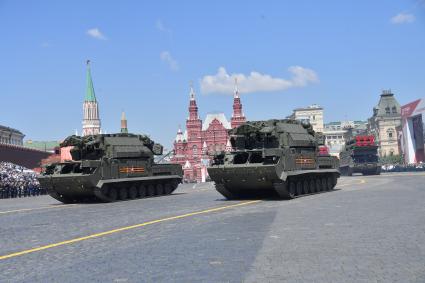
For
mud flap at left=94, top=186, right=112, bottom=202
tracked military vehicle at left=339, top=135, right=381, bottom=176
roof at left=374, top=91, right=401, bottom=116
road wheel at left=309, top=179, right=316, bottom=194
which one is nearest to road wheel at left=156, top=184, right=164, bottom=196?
mud flap at left=94, top=186, right=112, bottom=202

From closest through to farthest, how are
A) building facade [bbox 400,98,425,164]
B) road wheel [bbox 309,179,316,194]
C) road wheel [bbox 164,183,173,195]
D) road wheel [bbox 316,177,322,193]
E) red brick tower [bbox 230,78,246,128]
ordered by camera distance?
Result: road wheel [bbox 309,179,316,194]
road wheel [bbox 316,177,322,193]
road wheel [bbox 164,183,173,195]
building facade [bbox 400,98,425,164]
red brick tower [bbox 230,78,246,128]

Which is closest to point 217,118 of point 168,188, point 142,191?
point 168,188

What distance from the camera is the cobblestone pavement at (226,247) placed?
8.20m

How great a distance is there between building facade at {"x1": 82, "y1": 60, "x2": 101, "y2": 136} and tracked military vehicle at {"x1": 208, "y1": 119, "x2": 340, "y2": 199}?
5928 inches

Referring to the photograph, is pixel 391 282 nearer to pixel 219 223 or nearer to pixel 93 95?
pixel 219 223

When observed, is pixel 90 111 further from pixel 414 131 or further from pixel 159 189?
pixel 159 189

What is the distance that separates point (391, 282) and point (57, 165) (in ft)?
71.6

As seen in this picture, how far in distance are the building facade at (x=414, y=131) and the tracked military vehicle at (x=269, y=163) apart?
76266 millimetres

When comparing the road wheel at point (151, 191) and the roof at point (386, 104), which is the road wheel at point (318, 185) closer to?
the road wheel at point (151, 191)

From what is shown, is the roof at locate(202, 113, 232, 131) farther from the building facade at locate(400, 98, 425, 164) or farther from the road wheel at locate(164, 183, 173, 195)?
the road wheel at locate(164, 183, 173, 195)

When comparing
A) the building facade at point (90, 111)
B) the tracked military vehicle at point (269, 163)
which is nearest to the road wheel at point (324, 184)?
the tracked military vehicle at point (269, 163)

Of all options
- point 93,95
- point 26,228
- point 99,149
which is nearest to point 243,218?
point 26,228

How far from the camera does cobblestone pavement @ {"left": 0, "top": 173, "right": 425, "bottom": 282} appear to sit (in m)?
8.20

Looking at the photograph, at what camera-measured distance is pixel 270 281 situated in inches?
300
